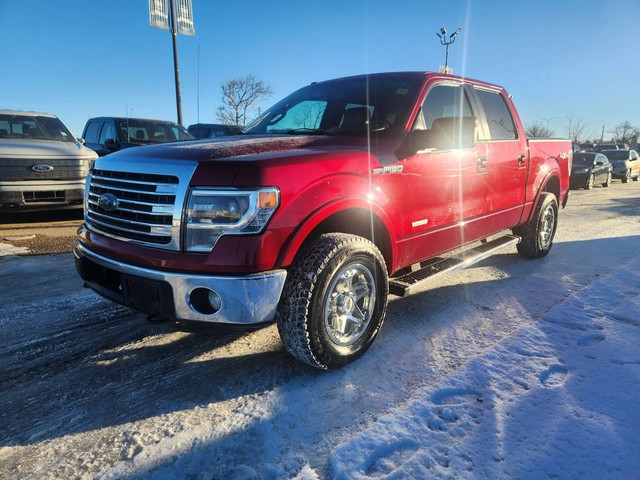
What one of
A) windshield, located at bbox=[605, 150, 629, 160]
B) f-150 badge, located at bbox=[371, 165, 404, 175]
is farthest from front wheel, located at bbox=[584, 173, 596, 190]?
f-150 badge, located at bbox=[371, 165, 404, 175]

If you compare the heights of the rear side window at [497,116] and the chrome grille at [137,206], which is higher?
the rear side window at [497,116]

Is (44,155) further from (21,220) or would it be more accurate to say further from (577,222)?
(577,222)

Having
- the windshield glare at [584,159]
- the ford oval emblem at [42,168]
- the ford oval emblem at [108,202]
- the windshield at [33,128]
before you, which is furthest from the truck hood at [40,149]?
the windshield glare at [584,159]

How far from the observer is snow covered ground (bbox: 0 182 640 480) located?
187 centimetres

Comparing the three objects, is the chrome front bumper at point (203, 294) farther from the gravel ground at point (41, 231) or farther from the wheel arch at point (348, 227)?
the gravel ground at point (41, 231)

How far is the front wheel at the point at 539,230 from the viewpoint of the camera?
5.14m

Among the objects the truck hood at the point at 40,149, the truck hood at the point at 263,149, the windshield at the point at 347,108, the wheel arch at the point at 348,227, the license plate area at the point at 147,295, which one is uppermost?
the windshield at the point at 347,108

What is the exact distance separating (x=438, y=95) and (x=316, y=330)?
7.60 ft

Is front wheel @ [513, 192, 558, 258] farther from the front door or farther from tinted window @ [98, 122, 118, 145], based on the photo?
tinted window @ [98, 122, 118, 145]

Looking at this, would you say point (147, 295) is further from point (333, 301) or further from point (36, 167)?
point (36, 167)

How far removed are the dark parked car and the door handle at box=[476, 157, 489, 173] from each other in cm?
1418

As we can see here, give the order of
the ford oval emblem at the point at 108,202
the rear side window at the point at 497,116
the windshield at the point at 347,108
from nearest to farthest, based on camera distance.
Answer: the ford oval emblem at the point at 108,202, the windshield at the point at 347,108, the rear side window at the point at 497,116

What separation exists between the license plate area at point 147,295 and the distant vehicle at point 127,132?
7.52 m

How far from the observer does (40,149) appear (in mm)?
6844
